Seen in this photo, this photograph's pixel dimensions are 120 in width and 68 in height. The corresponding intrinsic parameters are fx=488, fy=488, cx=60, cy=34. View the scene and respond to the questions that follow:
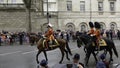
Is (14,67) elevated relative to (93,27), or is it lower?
lower

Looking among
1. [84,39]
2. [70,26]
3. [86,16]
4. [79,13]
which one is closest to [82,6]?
[79,13]

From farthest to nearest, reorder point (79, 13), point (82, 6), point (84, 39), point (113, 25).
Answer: point (113, 25) < point (82, 6) < point (79, 13) < point (84, 39)

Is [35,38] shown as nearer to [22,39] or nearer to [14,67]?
[14,67]

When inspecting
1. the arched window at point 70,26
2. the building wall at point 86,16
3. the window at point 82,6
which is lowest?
the arched window at point 70,26

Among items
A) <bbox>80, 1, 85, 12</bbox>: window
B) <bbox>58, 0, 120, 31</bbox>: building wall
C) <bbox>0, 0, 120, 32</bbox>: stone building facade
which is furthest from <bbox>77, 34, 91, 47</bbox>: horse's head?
<bbox>80, 1, 85, 12</bbox>: window

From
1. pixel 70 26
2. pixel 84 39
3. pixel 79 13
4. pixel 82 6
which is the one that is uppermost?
pixel 82 6

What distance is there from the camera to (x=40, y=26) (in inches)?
3081

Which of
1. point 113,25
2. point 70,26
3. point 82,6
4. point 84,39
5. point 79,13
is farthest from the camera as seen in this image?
point 113,25

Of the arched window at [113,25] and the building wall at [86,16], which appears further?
the arched window at [113,25]

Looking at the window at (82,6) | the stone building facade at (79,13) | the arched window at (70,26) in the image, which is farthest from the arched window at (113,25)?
the arched window at (70,26)

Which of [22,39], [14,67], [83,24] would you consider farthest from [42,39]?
[83,24]

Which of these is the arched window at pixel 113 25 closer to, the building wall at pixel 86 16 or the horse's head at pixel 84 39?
the building wall at pixel 86 16

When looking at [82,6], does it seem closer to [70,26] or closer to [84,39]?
[70,26]

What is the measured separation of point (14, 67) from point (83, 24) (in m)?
60.6
